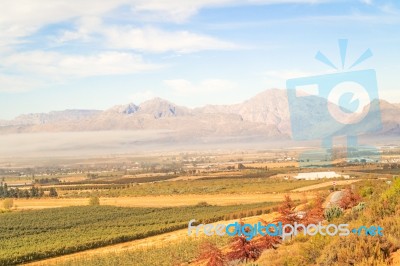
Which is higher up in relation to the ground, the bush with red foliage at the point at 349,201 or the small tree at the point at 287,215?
the small tree at the point at 287,215

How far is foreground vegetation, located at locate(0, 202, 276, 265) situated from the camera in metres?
37.8

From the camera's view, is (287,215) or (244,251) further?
(287,215)

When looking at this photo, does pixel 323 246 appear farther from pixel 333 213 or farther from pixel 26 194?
pixel 26 194

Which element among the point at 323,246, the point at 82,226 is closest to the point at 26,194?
the point at 82,226

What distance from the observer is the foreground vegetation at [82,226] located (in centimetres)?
3784

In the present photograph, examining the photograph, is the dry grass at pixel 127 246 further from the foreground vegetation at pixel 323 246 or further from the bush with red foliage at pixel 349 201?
the foreground vegetation at pixel 323 246

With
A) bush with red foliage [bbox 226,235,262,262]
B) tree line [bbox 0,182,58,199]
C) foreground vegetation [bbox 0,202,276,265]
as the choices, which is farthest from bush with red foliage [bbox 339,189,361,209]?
tree line [bbox 0,182,58,199]

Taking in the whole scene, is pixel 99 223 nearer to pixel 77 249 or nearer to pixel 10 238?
pixel 10 238

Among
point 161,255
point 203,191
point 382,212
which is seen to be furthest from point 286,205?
point 203,191

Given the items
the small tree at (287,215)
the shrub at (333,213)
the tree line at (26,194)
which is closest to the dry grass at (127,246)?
the shrub at (333,213)

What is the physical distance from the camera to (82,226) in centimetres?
5134

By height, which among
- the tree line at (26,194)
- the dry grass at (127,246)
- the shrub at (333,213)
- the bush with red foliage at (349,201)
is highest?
the shrub at (333,213)

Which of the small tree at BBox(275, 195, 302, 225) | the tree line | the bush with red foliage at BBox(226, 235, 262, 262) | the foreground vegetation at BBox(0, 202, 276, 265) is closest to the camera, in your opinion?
the bush with red foliage at BBox(226, 235, 262, 262)

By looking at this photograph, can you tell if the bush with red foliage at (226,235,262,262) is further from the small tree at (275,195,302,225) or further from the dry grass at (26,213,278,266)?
the dry grass at (26,213,278,266)
